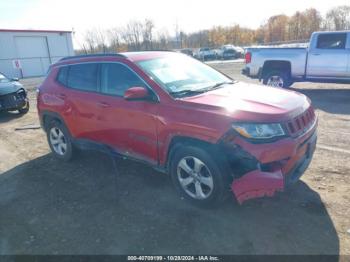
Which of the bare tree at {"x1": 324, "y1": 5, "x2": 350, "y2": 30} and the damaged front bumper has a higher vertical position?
the bare tree at {"x1": 324, "y1": 5, "x2": 350, "y2": 30}

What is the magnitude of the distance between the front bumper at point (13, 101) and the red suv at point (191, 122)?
5377 mm

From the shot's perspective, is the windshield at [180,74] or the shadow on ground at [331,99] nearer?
the windshield at [180,74]

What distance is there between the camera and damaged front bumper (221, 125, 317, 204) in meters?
2.88

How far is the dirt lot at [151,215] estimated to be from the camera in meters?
2.88

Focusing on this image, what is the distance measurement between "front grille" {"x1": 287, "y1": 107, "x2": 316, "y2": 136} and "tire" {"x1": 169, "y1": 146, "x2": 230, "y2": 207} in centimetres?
83

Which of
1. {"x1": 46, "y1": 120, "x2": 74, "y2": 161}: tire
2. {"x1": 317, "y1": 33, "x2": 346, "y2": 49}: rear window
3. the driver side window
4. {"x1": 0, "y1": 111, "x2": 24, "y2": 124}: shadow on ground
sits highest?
{"x1": 317, "y1": 33, "x2": 346, "y2": 49}: rear window

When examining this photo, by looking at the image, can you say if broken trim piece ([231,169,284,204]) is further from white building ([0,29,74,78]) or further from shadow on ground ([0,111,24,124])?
white building ([0,29,74,78])

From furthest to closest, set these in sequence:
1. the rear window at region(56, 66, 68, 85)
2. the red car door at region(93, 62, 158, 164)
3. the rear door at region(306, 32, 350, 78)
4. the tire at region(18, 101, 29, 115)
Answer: the tire at region(18, 101, 29, 115)
the rear door at region(306, 32, 350, 78)
the rear window at region(56, 66, 68, 85)
the red car door at region(93, 62, 158, 164)

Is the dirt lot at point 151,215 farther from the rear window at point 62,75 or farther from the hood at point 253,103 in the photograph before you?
the rear window at point 62,75

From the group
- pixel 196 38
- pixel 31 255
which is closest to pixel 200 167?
pixel 31 255

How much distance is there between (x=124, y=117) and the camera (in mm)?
Result: 3875

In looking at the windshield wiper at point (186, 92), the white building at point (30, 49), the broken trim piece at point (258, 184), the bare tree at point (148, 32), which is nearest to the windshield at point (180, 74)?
the windshield wiper at point (186, 92)

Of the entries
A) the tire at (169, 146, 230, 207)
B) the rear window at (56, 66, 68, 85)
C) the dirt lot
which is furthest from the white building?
the tire at (169, 146, 230, 207)

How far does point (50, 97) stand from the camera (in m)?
5.14
